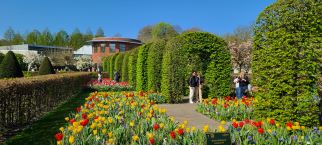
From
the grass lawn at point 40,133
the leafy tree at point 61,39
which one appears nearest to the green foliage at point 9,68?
the grass lawn at point 40,133

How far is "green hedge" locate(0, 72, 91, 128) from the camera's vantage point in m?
8.48

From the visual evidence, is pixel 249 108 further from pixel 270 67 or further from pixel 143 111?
pixel 143 111

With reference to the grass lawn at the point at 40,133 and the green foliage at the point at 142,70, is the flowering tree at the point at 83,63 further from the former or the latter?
the grass lawn at the point at 40,133

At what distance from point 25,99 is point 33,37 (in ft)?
367

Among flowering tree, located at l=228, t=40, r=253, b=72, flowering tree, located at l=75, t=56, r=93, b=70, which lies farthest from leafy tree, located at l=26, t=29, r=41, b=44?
flowering tree, located at l=228, t=40, r=253, b=72

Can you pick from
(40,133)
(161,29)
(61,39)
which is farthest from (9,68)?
(61,39)

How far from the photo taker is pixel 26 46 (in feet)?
271

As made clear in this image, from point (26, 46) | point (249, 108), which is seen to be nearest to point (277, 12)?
point (249, 108)

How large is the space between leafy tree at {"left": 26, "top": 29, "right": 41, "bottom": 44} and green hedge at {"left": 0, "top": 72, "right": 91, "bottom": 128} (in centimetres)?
10553

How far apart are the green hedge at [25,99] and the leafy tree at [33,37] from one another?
106m

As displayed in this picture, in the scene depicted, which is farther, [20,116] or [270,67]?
[20,116]

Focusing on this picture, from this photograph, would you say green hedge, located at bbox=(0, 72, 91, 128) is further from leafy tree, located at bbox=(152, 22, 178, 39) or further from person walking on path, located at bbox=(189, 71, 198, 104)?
leafy tree, located at bbox=(152, 22, 178, 39)

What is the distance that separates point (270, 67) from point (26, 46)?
83801mm

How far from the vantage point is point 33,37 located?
374 feet
